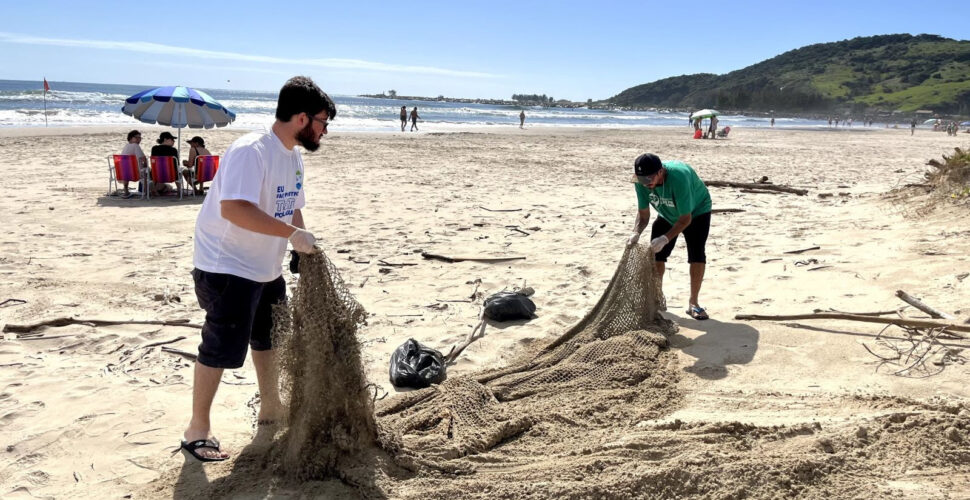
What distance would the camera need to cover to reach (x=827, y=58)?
13438 centimetres

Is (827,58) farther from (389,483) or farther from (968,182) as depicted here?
(389,483)

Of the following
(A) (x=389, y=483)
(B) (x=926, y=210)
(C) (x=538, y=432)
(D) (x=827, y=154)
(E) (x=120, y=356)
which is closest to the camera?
(A) (x=389, y=483)

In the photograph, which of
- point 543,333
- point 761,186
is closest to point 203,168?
point 543,333

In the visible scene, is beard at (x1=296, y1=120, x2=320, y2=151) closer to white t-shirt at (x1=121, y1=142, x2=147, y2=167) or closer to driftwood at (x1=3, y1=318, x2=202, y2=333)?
driftwood at (x1=3, y1=318, x2=202, y2=333)

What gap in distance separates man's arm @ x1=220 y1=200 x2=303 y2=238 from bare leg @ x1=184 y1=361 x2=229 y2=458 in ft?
2.39

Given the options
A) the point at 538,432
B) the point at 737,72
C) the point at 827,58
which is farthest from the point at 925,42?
the point at 538,432

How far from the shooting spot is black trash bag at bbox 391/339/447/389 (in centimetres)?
388

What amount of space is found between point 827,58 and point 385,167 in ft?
481

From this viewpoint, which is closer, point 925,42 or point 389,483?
point 389,483

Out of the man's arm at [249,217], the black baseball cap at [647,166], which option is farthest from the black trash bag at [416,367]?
the black baseball cap at [647,166]

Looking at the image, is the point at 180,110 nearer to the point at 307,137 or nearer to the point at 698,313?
the point at 307,137

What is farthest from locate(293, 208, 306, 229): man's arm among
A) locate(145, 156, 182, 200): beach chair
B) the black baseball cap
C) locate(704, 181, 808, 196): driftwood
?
locate(704, 181, 808, 196): driftwood

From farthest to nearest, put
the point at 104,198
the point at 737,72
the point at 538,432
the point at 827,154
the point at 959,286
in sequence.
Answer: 1. the point at 737,72
2. the point at 827,154
3. the point at 104,198
4. the point at 959,286
5. the point at 538,432

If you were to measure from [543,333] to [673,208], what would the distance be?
4.53 feet
